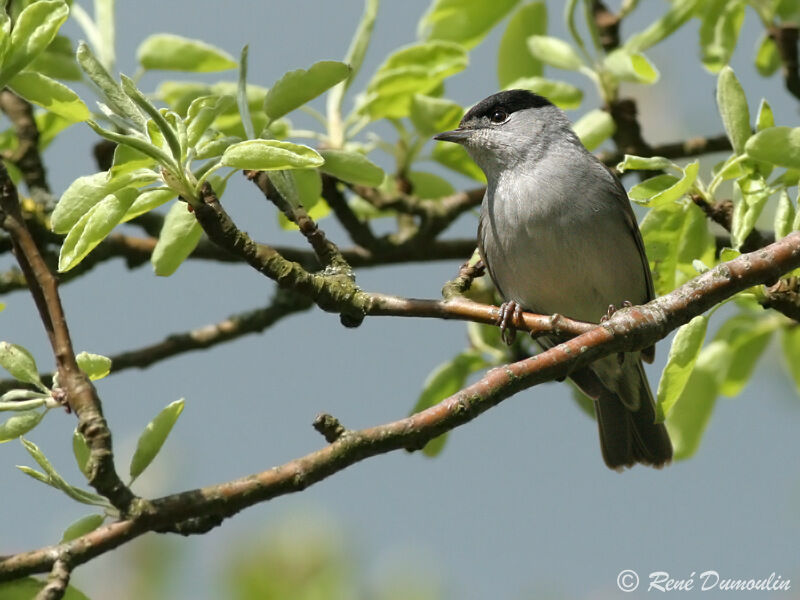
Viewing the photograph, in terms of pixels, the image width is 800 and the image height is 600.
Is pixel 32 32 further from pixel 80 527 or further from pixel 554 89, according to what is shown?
pixel 554 89

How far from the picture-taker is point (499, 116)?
19.7ft

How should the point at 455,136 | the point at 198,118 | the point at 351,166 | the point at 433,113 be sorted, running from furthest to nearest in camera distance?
the point at 455,136, the point at 433,113, the point at 351,166, the point at 198,118

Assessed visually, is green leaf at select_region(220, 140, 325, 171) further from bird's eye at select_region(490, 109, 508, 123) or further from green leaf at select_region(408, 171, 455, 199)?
bird's eye at select_region(490, 109, 508, 123)

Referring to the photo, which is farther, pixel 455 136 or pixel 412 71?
pixel 455 136

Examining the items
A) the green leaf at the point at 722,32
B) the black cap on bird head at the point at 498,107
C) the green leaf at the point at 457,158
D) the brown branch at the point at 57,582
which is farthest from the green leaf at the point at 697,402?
the brown branch at the point at 57,582

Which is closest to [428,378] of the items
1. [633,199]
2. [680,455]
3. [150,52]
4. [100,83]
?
[680,455]

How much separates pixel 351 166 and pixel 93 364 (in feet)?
3.61

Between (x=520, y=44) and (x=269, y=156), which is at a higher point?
(x=520, y=44)

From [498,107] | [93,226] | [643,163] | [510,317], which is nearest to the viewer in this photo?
[93,226]

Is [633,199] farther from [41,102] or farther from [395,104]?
[41,102]

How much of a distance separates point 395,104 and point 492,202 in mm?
1146

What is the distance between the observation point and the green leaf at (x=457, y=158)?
5.11m

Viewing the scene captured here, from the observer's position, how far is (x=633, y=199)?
3416 millimetres

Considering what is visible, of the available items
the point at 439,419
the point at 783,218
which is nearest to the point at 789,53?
the point at 783,218
